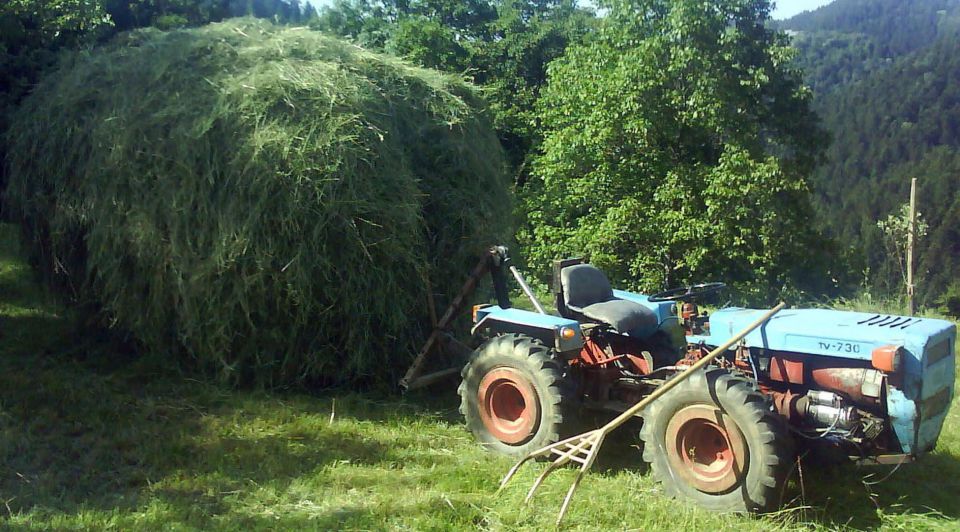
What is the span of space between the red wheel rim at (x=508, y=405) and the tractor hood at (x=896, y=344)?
1.17 m

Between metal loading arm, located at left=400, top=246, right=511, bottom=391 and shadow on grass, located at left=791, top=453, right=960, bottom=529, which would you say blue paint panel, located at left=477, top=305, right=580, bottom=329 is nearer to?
metal loading arm, located at left=400, top=246, right=511, bottom=391

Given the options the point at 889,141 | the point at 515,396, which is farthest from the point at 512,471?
the point at 889,141

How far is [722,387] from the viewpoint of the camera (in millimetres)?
4488

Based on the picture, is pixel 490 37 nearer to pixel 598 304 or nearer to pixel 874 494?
pixel 598 304

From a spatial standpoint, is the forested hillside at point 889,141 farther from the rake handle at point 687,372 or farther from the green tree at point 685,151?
the rake handle at point 687,372

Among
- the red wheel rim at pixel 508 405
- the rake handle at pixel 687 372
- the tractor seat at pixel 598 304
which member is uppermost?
Answer: the tractor seat at pixel 598 304

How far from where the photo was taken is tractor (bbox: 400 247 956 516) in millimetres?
4379

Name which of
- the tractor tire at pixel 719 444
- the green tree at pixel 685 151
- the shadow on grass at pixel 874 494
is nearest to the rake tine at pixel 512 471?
the tractor tire at pixel 719 444

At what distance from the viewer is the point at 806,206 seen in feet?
55.8

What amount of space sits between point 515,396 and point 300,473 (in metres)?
1.52

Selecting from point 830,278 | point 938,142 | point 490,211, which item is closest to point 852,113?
point 938,142

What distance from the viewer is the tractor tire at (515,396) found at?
5230 millimetres

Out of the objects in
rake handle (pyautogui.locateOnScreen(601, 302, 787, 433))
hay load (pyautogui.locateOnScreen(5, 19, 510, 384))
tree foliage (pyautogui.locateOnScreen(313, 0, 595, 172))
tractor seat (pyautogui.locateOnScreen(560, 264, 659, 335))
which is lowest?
rake handle (pyautogui.locateOnScreen(601, 302, 787, 433))

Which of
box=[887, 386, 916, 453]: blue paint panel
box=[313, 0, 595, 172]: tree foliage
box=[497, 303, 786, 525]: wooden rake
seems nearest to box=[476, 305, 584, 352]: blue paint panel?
box=[497, 303, 786, 525]: wooden rake
